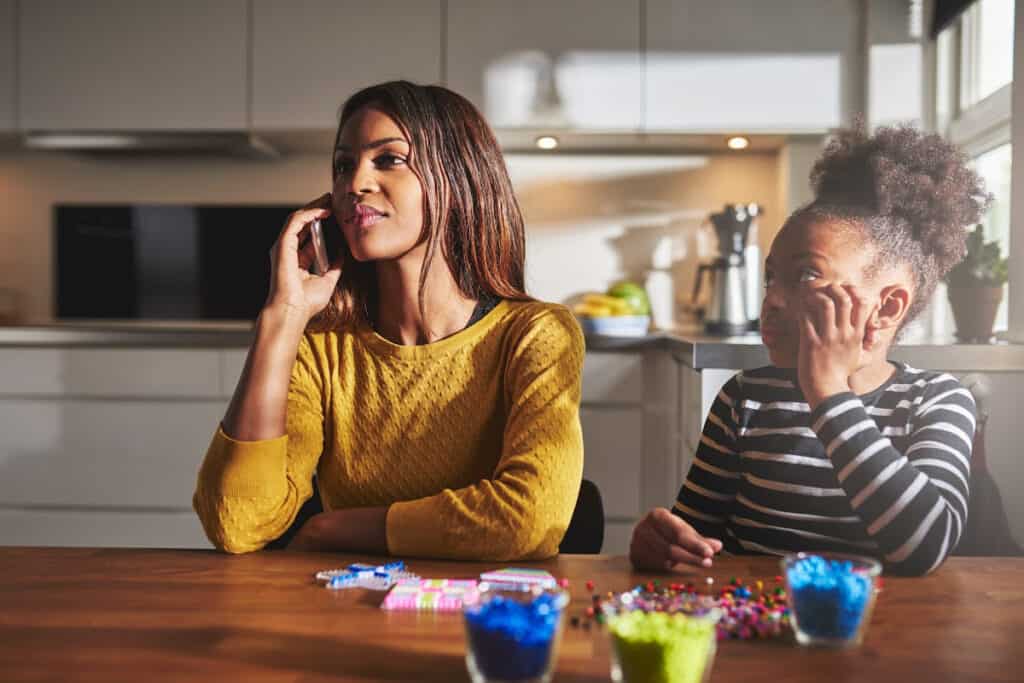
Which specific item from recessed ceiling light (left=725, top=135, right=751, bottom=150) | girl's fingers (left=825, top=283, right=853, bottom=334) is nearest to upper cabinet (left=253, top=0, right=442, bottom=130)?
recessed ceiling light (left=725, top=135, right=751, bottom=150)

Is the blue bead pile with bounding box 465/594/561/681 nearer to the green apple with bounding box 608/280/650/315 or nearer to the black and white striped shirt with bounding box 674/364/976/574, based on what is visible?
the black and white striped shirt with bounding box 674/364/976/574

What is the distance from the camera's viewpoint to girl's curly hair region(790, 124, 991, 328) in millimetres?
979

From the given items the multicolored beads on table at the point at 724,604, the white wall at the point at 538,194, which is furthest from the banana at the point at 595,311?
the multicolored beads on table at the point at 724,604

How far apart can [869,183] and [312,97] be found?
2.45 meters

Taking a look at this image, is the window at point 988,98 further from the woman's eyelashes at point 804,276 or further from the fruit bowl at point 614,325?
the fruit bowl at point 614,325

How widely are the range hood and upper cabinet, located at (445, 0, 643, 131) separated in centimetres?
75

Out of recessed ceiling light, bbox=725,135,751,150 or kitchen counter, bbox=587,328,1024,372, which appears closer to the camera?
kitchen counter, bbox=587,328,1024,372

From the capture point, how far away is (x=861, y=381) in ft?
3.24

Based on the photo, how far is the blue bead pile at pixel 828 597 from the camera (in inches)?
28.0

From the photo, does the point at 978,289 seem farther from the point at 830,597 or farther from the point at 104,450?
the point at 104,450

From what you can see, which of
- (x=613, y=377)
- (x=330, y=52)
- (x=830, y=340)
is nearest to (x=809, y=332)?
(x=830, y=340)

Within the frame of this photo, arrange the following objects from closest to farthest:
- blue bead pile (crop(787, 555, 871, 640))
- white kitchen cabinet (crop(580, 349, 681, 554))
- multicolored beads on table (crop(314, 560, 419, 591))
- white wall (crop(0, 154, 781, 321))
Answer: blue bead pile (crop(787, 555, 871, 640)) → multicolored beads on table (crop(314, 560, 419, 591)) → white kitchen cabinet (crop(580, 349, 681, 554)) → white wall (crop(0, 154, 781, 321))

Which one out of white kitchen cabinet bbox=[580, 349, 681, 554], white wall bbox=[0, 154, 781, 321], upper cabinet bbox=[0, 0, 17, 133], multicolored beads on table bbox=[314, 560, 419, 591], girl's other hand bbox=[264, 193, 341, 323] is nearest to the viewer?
multicolored beads on table bbox=[314, 560, 419, 591]

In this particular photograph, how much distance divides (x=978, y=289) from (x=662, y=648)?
45.4 inches
